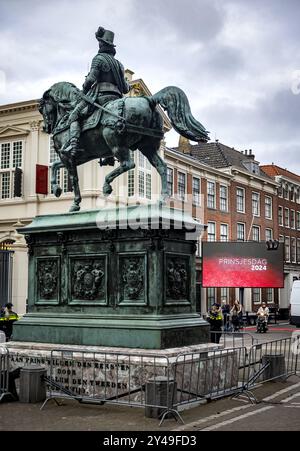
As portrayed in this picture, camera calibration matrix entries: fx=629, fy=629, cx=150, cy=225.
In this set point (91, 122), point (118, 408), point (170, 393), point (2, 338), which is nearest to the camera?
point (170, 393)

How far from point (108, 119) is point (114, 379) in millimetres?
4336

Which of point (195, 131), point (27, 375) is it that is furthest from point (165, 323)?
point (195, 131)

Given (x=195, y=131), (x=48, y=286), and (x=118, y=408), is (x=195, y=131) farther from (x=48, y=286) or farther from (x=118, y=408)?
(x=118, y=408)

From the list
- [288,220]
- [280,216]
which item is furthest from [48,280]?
[288,220]

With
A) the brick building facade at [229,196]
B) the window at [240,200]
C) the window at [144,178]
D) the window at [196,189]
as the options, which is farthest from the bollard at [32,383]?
the window at [240,200]

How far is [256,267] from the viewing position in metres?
34.7

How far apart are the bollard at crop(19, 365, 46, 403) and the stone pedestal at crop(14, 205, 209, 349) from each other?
968 mm

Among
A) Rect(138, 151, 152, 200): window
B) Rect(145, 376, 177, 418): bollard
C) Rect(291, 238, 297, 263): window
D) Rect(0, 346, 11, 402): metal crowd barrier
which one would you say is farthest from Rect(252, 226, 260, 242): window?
Rect(145, 376, 177, 418): bollard

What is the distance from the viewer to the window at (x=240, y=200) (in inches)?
1980

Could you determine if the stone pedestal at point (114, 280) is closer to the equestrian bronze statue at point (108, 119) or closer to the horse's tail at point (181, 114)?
the equestrian bronze statue at point (108, 119)

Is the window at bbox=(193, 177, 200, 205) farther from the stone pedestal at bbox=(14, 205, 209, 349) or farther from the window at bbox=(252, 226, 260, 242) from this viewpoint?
the stone pedestal at bbox=(14, 205, 209, 349)

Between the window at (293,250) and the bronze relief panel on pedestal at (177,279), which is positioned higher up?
the window at (293,250)

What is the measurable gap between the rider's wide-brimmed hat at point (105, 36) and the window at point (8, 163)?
2562 cm

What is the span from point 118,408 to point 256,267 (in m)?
26.0
